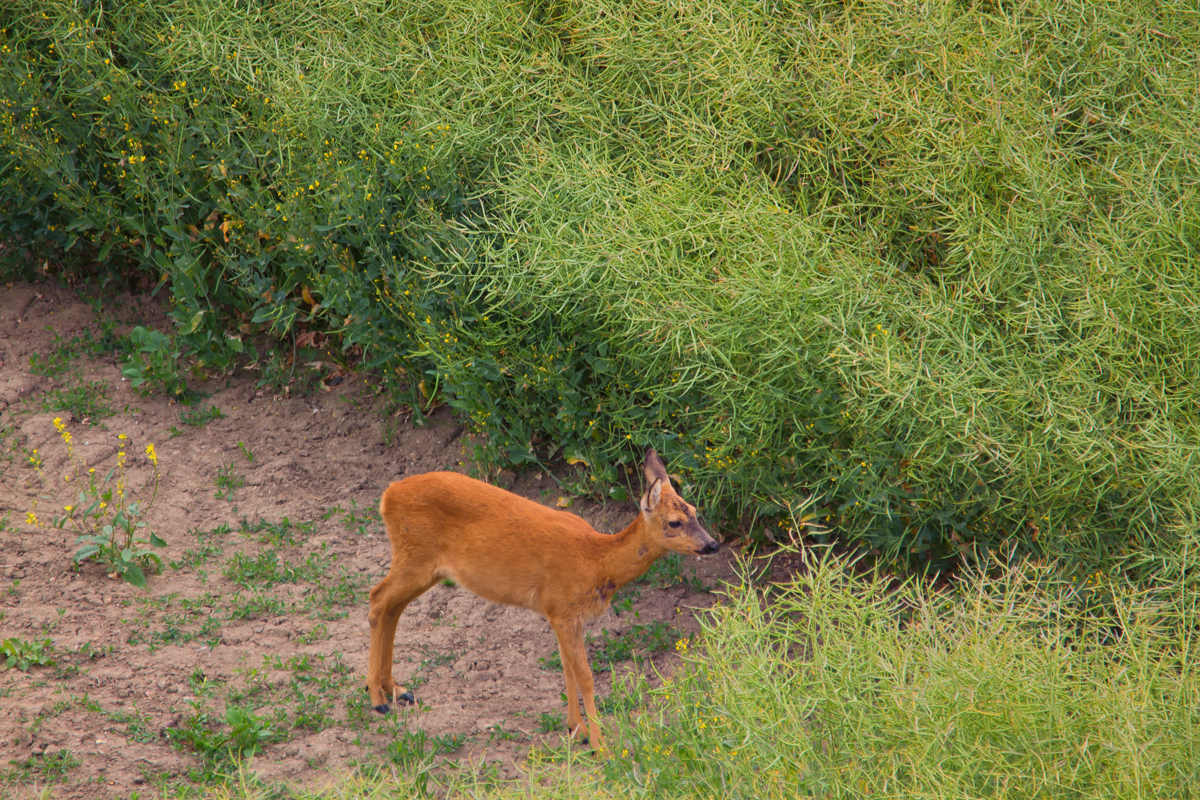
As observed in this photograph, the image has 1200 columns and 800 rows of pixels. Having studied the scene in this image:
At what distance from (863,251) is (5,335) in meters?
5.95

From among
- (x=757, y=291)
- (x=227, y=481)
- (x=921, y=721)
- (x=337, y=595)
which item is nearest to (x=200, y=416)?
(x=227, y=481)

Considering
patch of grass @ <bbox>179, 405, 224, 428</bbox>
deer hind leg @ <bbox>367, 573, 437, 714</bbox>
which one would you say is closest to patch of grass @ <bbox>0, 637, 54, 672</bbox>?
deer hind leg @ <bbox>367, 573, 437, 714</bbox>

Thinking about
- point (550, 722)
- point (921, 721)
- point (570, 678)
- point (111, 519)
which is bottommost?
point (111, 519)

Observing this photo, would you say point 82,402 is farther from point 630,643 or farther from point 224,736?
point 630,643

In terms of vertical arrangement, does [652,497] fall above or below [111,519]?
above

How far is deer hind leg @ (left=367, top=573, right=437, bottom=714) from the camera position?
4859mm

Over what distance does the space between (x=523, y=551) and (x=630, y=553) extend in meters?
0.47

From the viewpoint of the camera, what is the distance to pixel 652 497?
4.62 m

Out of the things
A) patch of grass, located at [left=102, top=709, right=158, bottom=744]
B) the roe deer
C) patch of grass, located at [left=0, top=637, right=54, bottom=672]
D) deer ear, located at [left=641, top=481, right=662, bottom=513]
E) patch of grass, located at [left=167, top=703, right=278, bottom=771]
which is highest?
deer ear, located at [left=641, top=481, right=662, bottom=513]

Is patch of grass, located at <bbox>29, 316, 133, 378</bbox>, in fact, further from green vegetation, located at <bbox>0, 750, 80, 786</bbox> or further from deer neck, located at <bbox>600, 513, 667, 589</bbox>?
deer neck, located at <bbox>600, 513, 667, 589</bbox>

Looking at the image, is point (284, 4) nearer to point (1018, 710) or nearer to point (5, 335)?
point (5, 335)

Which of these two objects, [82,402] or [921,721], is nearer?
[921,721]

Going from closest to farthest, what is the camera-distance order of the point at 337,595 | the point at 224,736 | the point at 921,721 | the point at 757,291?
the point at 921,721 → the point at 224,736 → the point at 757,291 → the point at 337,595

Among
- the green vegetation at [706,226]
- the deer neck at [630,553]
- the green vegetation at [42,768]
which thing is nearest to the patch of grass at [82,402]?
the green vegetation at [706,226]
